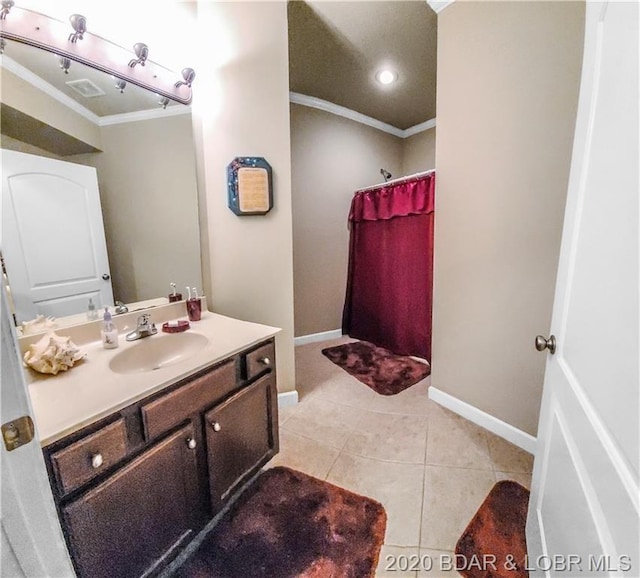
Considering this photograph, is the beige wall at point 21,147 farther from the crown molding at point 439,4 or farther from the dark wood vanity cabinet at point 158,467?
the crown molding at point 439,4

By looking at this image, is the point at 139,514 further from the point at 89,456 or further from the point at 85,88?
the point at 85,88

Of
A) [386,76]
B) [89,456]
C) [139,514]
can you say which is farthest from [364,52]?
[139,514]

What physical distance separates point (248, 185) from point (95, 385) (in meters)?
1.25

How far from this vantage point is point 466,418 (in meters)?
1.89

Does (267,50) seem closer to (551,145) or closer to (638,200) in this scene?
(551,145)

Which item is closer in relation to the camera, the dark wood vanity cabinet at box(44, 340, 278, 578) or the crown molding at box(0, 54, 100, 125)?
the dark wood vanity cabinet at box(44, 340, 278, 578)

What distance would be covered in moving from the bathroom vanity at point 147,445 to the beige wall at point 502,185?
1.32 meters

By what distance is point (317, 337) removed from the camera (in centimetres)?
332

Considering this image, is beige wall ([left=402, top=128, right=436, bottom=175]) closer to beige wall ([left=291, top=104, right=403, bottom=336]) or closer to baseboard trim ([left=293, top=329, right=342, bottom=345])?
beige wall ([left=291, top=104, right=403, bottom=336])

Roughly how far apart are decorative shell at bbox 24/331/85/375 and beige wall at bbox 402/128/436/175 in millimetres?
3453

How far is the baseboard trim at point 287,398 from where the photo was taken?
2.04 meters

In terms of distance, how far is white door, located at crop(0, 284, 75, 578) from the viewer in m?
0.46

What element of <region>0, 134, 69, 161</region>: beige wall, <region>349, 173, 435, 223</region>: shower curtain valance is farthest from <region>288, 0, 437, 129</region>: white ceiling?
<region>0, 134, 69, 161</region>: beige wall

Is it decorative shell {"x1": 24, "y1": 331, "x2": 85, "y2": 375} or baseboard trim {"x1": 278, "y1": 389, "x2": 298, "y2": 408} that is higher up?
decorative shell {"x1": 24, "y1": 331, "x2": 85, "y2": 375}
